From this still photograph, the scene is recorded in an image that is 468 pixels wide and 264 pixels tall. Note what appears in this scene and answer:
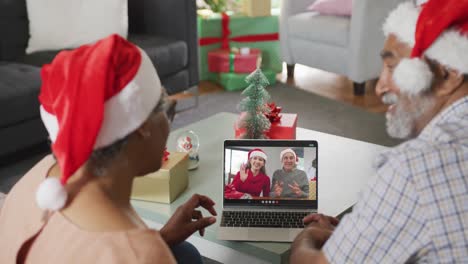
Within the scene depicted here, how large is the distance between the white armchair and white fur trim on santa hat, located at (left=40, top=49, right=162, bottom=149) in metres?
3.03

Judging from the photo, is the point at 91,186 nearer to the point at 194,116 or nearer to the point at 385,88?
the point at 385,88

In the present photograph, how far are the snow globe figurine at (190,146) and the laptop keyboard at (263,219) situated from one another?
0.36 m

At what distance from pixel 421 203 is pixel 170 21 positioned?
114 inches

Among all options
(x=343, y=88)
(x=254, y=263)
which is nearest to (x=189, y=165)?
(x=254, y=263)

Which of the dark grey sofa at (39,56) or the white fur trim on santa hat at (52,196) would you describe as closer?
the white fur trim on santa hat at (52,196)

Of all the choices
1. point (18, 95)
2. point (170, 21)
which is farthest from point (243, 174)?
point (170, 21)

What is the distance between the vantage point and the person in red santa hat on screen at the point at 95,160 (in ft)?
3.16

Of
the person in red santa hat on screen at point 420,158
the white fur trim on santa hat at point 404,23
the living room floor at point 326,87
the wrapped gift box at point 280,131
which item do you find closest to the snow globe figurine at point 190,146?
the wrapped gift box at point 280,131

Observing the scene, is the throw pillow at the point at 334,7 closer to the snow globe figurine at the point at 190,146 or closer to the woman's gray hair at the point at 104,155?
the snow globe figurine at the point at 190,146

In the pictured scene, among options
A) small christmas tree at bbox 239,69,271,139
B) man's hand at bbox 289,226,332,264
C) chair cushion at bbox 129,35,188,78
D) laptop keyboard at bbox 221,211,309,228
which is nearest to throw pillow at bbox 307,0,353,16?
chair cushion at bbox 129,35,188,78

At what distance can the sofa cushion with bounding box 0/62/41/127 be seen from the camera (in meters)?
2.76

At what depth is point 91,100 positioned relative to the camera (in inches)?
38.7

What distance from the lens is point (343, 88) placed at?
4.28m

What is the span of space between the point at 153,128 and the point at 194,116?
2.57 m
